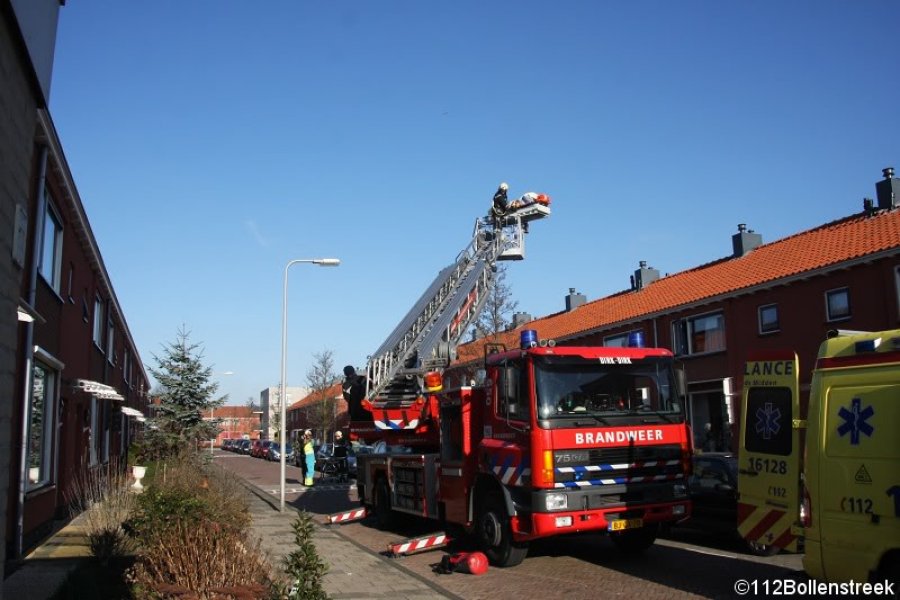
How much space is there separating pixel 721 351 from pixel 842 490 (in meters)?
18.4

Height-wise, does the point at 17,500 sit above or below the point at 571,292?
below

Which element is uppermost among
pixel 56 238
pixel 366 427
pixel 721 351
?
pixel 56 238

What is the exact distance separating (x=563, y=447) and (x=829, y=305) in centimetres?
1423

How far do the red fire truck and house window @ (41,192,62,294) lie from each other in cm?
760

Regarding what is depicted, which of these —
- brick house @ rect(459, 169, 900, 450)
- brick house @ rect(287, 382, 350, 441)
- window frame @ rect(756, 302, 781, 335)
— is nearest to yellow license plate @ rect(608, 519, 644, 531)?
brick house @ rect(459, 169, 900, 450)

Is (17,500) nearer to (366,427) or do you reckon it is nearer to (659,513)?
(366,427)

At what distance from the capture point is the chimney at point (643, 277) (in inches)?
1229

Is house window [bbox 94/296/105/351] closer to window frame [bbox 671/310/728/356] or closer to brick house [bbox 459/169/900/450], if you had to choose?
brick house [bbox 459/169/900/450]

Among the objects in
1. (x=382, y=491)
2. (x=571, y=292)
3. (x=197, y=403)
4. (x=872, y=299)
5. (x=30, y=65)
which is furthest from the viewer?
(x=571, y=292)

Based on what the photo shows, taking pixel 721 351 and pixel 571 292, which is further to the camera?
pixel 571 292

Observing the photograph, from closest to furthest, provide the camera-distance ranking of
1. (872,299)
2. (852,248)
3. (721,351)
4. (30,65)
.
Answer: (30,65) → (872,299) → (852,248) → (721,351)

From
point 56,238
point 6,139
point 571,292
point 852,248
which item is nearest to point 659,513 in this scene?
point 6,139

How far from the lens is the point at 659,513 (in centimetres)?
941

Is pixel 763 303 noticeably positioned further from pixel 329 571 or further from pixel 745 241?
pixel 329 571
